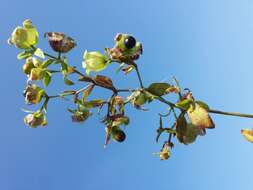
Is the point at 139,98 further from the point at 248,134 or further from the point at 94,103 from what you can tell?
the point at 248,134

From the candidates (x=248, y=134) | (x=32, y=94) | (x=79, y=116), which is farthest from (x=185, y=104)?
(x=32, y=94)

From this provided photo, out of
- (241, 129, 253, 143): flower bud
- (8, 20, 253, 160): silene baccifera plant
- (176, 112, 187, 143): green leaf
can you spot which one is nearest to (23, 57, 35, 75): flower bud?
(8, 20, 253, 160): silene baccifera plant

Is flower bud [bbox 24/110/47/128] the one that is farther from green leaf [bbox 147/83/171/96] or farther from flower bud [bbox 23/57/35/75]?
green leaf [bbox 147/83/171/96]

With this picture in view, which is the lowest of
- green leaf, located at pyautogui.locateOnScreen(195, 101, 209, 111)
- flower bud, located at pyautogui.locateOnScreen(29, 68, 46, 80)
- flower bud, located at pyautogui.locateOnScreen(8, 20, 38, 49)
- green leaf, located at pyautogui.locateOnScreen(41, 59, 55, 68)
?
green leaf, located at pyautogui.locateOnScreen(195, 101, 209, 111)

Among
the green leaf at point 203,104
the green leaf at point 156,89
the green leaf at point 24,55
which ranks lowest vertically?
the green leaf at point 203,104

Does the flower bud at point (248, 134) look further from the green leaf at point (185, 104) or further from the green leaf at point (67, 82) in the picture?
the green leaf at point (67, 82)

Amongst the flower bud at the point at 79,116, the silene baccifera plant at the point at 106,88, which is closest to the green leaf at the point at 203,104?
the silene baccifera plant at the point at 106,88

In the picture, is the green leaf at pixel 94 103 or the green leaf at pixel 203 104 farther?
the green leaf at pixel 94 103

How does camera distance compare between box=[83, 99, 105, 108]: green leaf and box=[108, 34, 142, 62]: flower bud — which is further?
box=[83, 99, 105, 108]: green leaf
